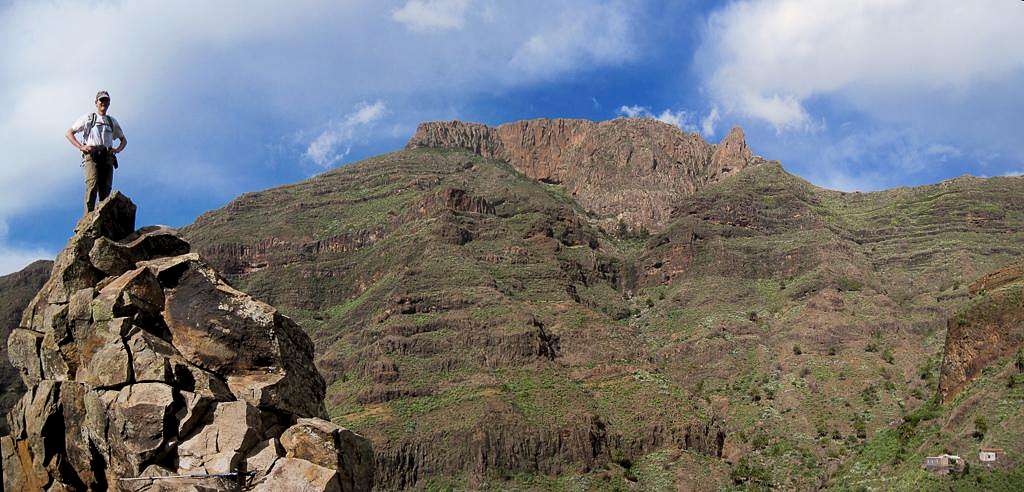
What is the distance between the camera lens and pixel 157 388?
22.6 metres

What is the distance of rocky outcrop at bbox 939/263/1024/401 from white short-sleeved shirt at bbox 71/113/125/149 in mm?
71952

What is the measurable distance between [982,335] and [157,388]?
3017 inches

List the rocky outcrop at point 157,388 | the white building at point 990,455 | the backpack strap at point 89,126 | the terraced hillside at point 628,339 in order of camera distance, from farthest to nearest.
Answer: the terraced hillside at point 628,339
the white building at point 990,455
the backpack strap at point 89,126
the rocky outcrop at point 157,388

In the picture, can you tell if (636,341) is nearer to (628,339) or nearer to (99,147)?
(628,339)

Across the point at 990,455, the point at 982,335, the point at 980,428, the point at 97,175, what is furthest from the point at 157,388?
the point at 982,335

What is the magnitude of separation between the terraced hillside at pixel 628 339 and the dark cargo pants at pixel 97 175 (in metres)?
95.5

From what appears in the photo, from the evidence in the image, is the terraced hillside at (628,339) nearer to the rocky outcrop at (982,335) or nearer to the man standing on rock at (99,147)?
the rocky outcrop at (982,335)

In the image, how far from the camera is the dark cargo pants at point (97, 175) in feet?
85.9

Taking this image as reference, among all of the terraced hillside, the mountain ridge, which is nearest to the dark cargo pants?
the mountain ridge

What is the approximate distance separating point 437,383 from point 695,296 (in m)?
62.4

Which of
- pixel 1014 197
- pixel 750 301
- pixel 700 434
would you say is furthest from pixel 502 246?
pixel 1014 197

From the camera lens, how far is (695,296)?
591 ft

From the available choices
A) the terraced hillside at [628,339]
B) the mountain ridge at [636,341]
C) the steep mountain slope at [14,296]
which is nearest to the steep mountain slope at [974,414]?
the mountain ridge at [636,341]

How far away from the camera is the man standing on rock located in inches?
1006
